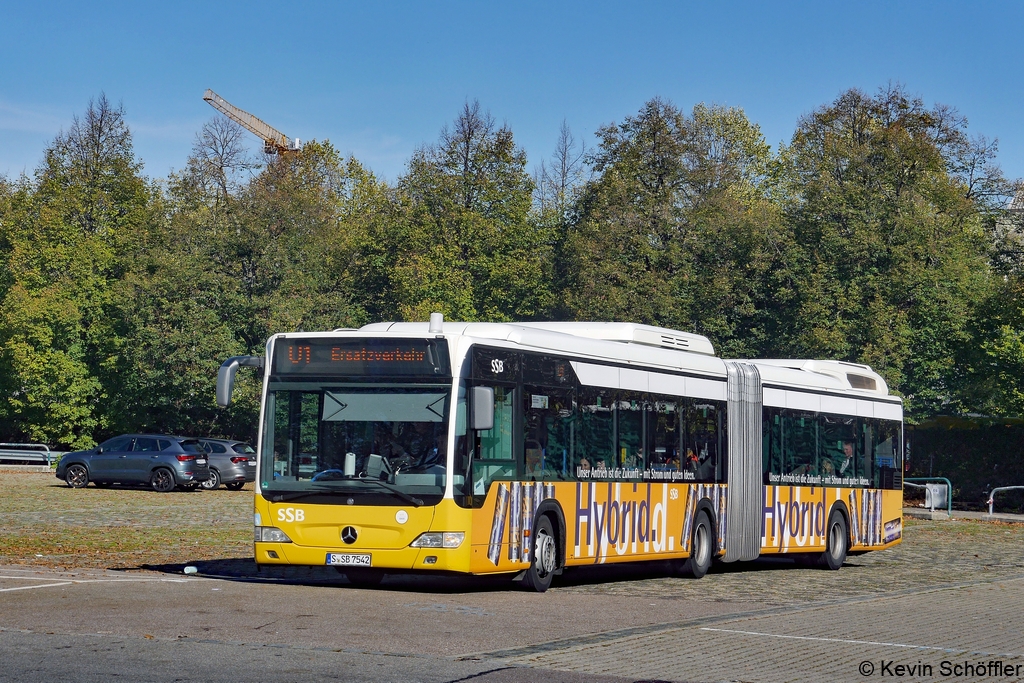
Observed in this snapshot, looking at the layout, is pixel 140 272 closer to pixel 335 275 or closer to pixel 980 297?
pixel 335 275

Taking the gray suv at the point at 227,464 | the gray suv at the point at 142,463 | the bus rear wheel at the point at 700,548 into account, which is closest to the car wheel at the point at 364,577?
the bus rear wheel at the point at 700,548

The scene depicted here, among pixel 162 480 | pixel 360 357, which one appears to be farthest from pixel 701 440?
pixel 162 480

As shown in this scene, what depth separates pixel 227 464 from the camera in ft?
135

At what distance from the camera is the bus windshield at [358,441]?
48.8ft

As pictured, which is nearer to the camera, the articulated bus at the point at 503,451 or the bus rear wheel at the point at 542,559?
the articulated bus at the point at 503,451

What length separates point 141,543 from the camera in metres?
21.8

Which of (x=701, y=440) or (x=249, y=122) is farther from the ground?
(x=249, y=122)

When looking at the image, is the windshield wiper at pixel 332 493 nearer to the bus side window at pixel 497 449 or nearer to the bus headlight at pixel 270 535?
the bus headlight at pixel 270 535

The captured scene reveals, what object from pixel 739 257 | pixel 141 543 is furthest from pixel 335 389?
pixel 739 257

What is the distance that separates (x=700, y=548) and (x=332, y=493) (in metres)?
6.36

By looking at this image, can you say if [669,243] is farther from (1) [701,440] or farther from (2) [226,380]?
(2) [226,380]

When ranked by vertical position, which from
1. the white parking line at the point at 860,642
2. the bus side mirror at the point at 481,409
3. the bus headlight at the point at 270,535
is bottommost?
the white parking line at the point at 860,642

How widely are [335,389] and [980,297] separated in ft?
115

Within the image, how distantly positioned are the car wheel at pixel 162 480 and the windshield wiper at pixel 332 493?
976 inches
